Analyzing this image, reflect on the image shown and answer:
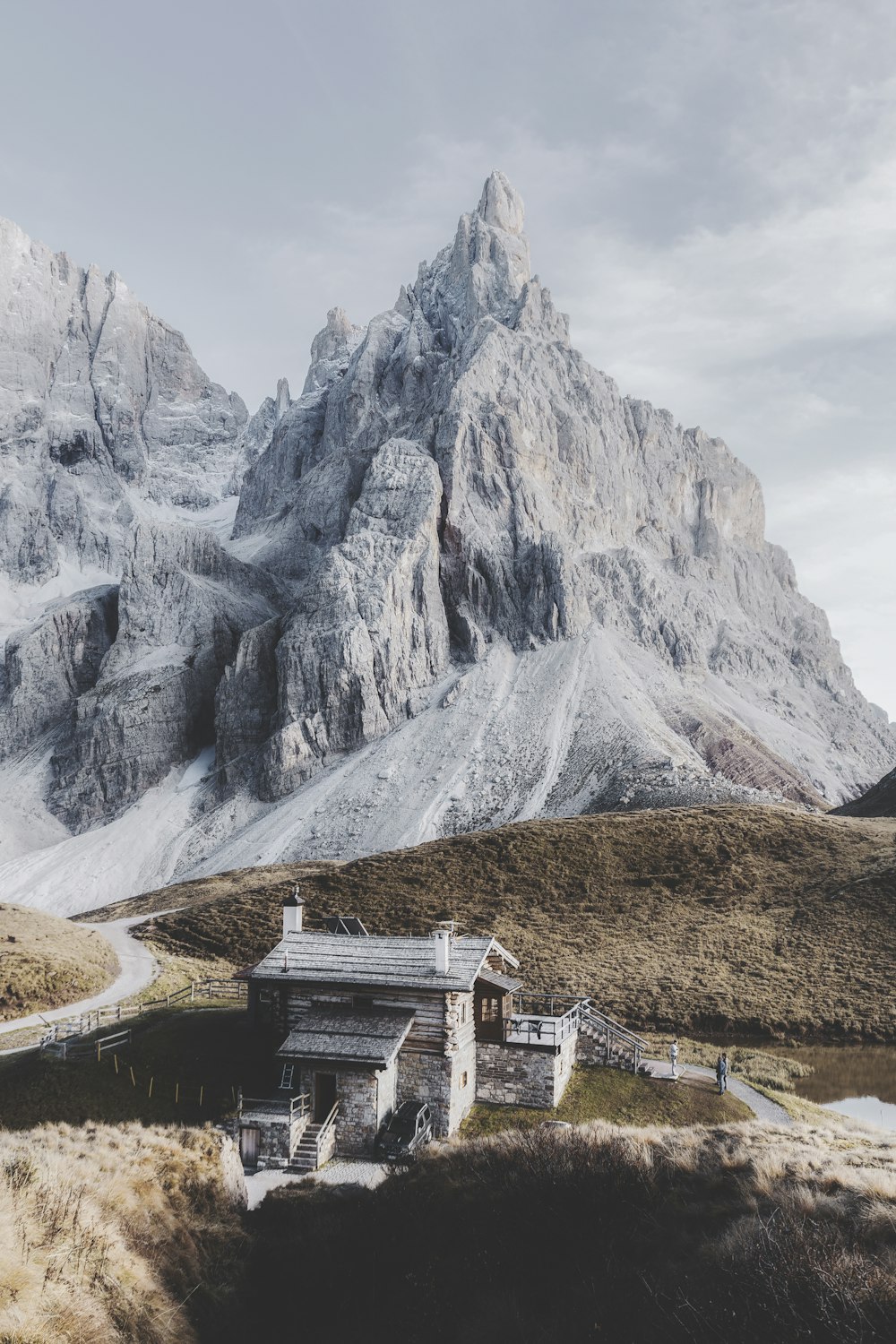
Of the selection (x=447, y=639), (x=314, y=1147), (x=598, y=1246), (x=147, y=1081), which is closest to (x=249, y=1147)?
(x=314, y=1147)

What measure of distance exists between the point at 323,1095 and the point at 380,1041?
1907mm

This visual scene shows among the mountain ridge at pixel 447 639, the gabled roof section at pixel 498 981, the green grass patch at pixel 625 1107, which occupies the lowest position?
the green grass patch at pixel 625 1107

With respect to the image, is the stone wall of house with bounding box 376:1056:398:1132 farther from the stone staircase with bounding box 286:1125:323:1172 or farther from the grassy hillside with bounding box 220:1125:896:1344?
the grassy hillside with bounding box 220:1125:896:1344

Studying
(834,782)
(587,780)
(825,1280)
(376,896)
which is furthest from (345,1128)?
(834,782)

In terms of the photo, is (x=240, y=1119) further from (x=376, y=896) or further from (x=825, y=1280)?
(x=376, y=896)

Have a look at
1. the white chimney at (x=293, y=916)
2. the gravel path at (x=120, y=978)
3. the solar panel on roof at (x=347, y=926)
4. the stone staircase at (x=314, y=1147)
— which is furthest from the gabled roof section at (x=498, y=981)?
the gravel path at (x=120, y=978)

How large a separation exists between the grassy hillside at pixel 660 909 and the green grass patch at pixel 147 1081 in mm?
19129

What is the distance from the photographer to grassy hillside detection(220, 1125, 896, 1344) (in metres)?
7.49

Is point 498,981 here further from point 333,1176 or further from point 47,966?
point 47,966

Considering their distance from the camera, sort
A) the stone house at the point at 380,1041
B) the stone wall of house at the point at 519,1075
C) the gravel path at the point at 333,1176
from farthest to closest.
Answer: the stone wall of house at the point at 519,1075 → the stone house at the point at 380,1041 → the gravel path at the point at 333,1176

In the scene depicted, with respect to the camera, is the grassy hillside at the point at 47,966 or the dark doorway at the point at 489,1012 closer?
the dark doorway at the point at 489,1012

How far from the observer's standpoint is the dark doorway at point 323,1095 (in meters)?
20.0

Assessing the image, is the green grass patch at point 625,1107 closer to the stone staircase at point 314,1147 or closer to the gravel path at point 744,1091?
the gravel path at point 744,1091

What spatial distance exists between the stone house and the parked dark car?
24 cm
